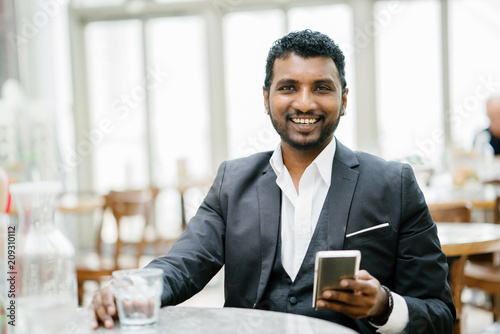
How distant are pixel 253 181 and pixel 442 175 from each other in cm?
306

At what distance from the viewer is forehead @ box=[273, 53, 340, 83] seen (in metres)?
1.49

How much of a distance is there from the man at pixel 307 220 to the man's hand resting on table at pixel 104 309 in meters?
0.17

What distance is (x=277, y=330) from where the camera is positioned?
1023mm

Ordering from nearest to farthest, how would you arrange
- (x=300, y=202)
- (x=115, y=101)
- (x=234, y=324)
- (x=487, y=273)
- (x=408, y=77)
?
(x=234, y=324), (x=300, y=202), (x=487, y=273), (x=408, y=77), (x=115, y=101)

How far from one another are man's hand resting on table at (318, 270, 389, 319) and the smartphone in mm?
13

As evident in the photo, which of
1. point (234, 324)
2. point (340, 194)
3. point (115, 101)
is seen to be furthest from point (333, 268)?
point (115, 101)

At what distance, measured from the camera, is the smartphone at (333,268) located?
1.10 meters

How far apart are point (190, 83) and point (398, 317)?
6.12 meters

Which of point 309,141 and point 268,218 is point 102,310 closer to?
point 268,218

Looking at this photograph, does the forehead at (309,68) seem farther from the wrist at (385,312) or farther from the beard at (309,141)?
the wrist at (385,312)

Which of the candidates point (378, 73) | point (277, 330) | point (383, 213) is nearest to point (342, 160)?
point (383, 213)

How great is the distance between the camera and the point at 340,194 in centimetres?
148

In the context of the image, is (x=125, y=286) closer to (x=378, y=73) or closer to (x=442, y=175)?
(x=442, y=175)

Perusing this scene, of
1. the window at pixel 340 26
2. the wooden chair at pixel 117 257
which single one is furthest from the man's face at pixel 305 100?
the window at pixel 340 26
